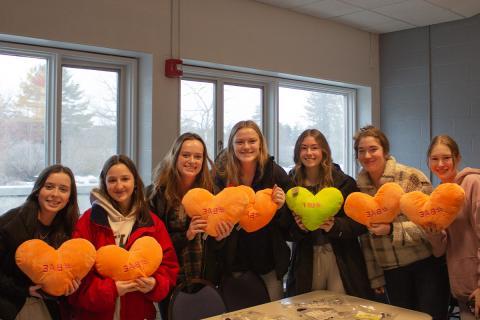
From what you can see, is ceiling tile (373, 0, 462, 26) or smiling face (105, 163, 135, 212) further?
ceiling tile (373, 0, 462, 26)

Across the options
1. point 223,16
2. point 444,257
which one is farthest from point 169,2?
point 444,257

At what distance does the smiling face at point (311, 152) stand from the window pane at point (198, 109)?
5.47 ft

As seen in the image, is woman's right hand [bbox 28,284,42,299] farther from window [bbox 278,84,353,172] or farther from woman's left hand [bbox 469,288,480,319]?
window [bbox 278,84,353,172]

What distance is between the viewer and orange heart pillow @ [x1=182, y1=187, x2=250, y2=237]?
2.18 m

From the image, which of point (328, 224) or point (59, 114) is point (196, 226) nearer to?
point (328, 224)

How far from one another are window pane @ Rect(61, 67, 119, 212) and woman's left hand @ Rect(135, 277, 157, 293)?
67.8 inches

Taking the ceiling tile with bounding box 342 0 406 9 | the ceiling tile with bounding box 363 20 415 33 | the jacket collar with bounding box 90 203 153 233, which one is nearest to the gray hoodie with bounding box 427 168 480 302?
the jacket collar with bounding box 90 203 153 233

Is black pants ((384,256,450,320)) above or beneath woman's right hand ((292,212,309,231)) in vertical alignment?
beneath

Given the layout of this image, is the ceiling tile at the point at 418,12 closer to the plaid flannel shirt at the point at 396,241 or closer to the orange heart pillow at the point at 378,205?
the plaid flannel shirt at the point at 396,241

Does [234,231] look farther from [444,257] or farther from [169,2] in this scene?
[169,2]

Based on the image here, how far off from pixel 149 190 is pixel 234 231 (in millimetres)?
488

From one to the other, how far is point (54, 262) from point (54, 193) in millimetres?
313

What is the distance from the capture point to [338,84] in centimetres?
512

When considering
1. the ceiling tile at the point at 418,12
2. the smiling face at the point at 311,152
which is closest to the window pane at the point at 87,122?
the smiling face at the point at 311,152
